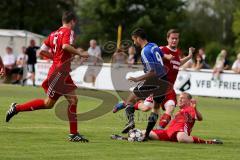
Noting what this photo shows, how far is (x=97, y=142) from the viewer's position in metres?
13.2

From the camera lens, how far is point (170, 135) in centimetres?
1392

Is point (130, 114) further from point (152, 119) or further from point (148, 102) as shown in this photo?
point (152, 119)

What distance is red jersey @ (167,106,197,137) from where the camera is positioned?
45.7 ft

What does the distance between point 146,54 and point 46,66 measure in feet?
68.0

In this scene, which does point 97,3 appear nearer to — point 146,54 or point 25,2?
point 25,2

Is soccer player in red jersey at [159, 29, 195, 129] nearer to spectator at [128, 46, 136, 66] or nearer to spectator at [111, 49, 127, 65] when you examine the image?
spectator at [111, 49, 127, 65]

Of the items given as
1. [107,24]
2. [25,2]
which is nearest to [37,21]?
[25,2]

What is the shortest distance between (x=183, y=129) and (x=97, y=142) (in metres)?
1.67

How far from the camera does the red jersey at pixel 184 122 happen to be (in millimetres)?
13922

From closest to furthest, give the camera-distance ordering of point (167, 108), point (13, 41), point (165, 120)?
point (165, 120) → point (167, 108) → point (13, 41)

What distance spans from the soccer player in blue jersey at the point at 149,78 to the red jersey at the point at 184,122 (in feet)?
1.44

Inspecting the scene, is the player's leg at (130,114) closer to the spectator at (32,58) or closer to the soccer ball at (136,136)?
the soccer ball at (136,136)

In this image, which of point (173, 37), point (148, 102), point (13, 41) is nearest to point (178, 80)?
point (13, 41)

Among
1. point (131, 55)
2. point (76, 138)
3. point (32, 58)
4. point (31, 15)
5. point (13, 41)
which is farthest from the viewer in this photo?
point (31, 15)
